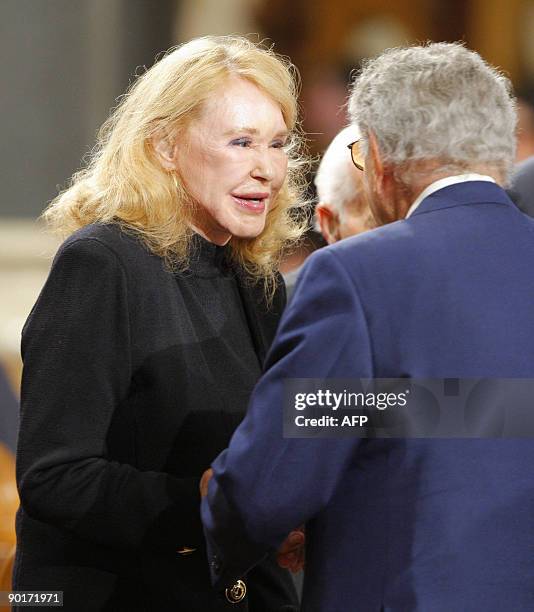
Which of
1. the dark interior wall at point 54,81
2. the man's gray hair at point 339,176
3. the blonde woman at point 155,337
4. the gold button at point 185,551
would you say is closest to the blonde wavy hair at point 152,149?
the blonde woman at point 155,337

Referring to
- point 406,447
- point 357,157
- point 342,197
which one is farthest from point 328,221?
point 406,447

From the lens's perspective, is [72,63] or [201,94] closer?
[201,94]

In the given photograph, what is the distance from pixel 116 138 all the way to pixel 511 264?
100 cm

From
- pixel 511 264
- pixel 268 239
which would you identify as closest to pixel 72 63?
pixel 268 239

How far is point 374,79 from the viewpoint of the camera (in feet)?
6.09

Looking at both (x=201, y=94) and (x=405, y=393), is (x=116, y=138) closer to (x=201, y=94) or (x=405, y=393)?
(x=201, y=94)

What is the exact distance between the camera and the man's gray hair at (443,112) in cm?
176

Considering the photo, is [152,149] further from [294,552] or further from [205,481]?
[294,552]

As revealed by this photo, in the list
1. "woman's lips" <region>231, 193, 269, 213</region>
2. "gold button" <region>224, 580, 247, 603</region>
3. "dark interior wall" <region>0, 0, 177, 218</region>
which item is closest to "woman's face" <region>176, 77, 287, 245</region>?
"woman's lips" <region>231, 193, 269, 213</region>

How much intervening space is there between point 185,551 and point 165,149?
84cm

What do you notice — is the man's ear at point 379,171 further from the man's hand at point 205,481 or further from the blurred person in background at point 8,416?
the blurred person in background at point 8,416

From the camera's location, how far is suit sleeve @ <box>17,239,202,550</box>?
1.98 metres

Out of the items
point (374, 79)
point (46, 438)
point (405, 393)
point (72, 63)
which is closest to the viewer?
point (405, 393)

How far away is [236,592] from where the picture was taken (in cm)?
213
